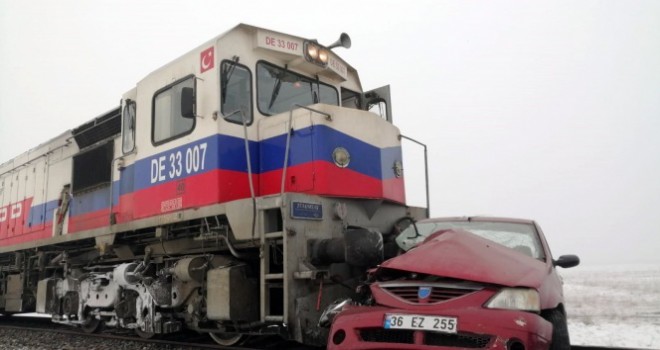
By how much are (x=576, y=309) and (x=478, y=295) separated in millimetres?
10236

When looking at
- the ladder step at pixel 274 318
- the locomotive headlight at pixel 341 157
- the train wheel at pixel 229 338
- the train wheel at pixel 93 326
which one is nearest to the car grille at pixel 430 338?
the ladder step at pixel 274 318

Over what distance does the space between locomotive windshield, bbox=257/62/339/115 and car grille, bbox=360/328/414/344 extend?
10.3ft

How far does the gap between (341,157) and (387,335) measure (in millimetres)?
2368

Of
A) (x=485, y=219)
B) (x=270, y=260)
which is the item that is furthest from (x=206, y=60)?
(x=485, y=219)

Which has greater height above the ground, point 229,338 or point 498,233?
point 498,233

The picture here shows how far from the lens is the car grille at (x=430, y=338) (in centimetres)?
321

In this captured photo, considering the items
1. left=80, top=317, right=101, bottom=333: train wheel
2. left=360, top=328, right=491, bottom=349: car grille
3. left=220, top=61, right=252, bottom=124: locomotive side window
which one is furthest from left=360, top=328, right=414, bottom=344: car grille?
left=80, top=317, right=101, bottom=333: train wheel

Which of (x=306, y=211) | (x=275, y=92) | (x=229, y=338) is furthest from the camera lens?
(x=275, y=92)

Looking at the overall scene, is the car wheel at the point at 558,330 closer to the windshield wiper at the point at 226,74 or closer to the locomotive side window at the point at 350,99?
the windshield wiper at the point at 226,74

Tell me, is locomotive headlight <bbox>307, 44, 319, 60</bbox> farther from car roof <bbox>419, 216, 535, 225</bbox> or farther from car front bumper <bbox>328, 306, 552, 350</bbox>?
car front bumper <bbox>328, 306, 552, 350</bbox>

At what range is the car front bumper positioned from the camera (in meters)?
3.10

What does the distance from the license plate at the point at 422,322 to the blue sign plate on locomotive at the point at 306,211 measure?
5.19 ft

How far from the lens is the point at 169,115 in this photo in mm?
6219

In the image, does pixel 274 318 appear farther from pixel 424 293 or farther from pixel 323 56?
pixel 323 56
